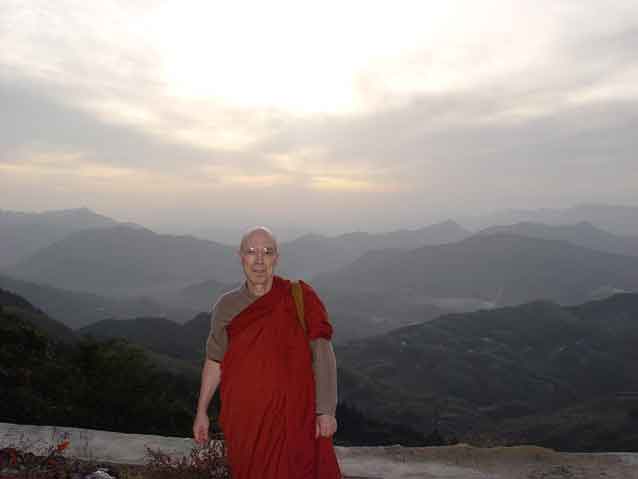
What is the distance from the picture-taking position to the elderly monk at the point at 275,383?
343 cm

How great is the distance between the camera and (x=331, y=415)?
3.38 m

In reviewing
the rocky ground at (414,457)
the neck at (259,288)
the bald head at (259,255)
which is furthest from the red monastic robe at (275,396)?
the rocky ground at (414,457)

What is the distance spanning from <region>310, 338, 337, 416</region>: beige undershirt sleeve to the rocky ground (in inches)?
81.9

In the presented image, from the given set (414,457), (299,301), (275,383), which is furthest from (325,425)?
(414,457)

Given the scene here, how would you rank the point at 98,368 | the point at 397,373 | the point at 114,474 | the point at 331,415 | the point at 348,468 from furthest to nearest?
1. the point at 397,373
2. the point at 98,368
3. the point at 348,468
4. the point at 114,474
5. the point at 331,415

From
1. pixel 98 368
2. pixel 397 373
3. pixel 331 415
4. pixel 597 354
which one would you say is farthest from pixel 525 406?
pixel 331 415

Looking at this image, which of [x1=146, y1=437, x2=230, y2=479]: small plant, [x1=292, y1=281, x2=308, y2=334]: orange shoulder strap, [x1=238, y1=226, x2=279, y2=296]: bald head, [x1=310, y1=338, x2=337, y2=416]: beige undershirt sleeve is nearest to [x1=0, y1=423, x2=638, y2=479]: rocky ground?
[x1=146, y1=437, x2=230, y2=479]: small plant

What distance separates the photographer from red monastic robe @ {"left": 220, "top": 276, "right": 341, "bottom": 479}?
135 inches

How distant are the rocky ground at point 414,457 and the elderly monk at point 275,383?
1899 mm

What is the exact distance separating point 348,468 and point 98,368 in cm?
1077

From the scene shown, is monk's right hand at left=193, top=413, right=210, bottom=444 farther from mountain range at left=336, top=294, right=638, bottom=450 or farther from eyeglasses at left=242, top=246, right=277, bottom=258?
mountain range at left=336, top=294, right=638, bottom=450

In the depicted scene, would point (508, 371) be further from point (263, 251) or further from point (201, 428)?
point (263, 251)

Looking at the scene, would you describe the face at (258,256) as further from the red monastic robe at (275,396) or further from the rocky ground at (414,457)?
the rocky ground at (414,457)

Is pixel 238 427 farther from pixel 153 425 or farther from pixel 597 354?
pixel 597 354
